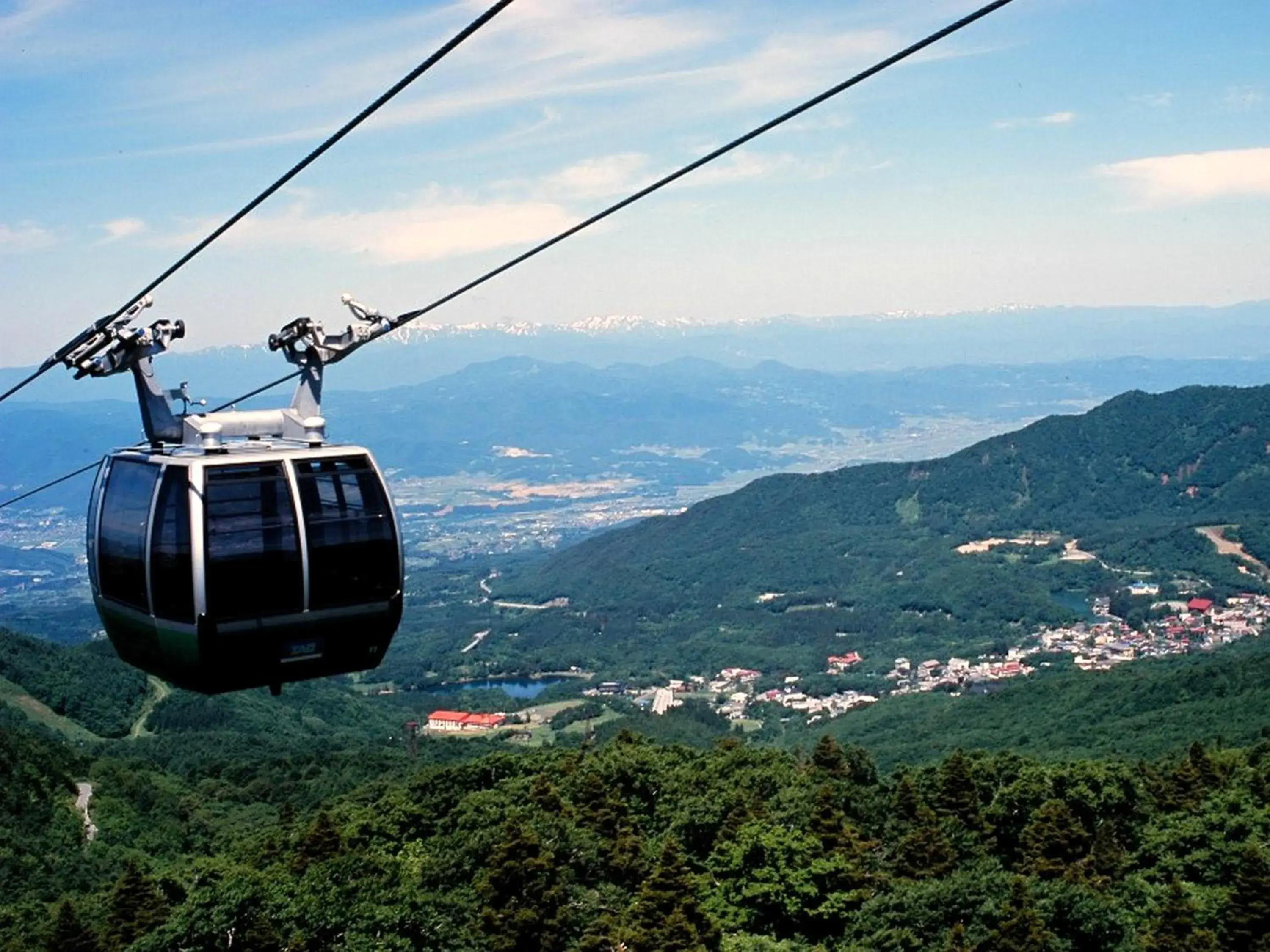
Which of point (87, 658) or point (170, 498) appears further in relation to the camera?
point (87, 658)

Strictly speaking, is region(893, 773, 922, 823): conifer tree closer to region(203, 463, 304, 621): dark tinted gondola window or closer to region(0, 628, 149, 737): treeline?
region(203, 463, 304, 621): dark tinted gondola window

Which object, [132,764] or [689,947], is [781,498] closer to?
[132,764]

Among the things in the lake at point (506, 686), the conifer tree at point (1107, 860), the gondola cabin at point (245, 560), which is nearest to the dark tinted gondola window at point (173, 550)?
the gondola cabin at point (245, 560)

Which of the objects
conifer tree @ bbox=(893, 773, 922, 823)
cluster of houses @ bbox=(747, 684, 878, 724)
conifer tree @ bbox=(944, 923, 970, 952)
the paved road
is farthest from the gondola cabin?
cluster of houses @ bbox=(747, 684, 878, 724)

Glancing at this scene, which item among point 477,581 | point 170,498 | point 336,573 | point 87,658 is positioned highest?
point 170,498

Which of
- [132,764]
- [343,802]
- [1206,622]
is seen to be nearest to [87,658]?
[132,764]

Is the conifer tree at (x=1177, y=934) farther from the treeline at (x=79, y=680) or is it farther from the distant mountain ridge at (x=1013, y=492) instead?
the distant mountain ridge at (x=1013, y=492)

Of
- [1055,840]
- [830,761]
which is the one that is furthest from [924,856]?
[830,761]
